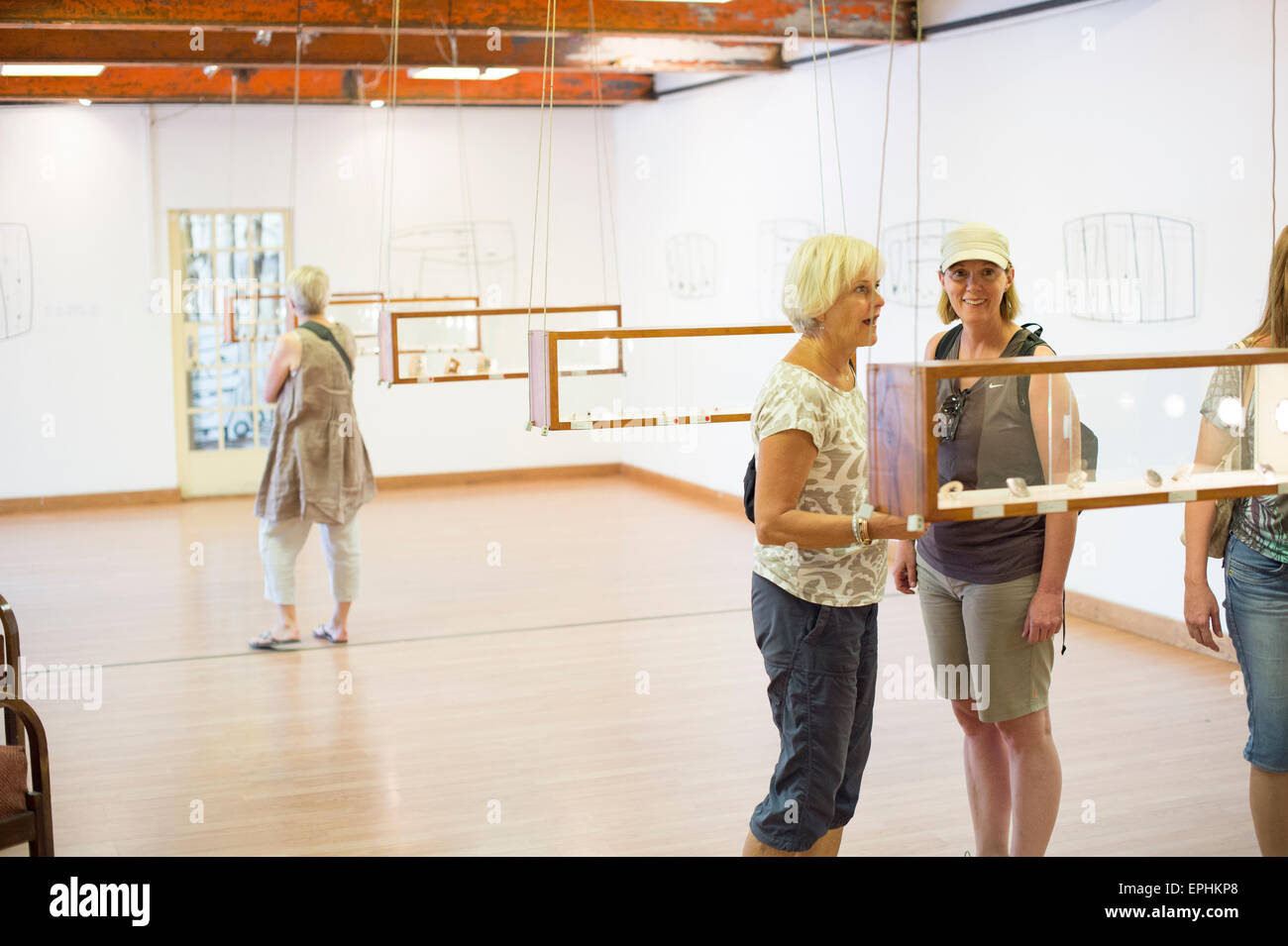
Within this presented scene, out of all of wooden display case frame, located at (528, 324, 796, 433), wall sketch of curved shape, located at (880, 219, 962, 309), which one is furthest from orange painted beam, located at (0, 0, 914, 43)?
wooden display case frame, located at (528, 324, 796, 433)

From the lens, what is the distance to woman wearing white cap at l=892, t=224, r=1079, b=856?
262 cm

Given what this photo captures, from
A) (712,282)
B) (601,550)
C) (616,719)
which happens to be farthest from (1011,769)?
(712,282)

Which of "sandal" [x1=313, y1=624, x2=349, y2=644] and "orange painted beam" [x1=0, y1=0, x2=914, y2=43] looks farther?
"orange painted beam" [x1=0, y1=0, x2=914, y2=43]

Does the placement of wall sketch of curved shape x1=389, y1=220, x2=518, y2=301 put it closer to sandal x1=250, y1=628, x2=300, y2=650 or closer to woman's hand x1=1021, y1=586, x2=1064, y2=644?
sandal x1=250, y1=628, x2=300, y2=650

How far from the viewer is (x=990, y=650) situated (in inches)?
113

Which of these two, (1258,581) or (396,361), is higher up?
(396,361)

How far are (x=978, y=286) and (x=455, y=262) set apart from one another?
8770mm

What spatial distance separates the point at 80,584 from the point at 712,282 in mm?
4834

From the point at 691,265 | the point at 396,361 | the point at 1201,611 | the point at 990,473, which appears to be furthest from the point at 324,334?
the point at 691,265

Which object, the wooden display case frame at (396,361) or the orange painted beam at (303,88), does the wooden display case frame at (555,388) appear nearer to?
the wooden display case frame at (396,361)

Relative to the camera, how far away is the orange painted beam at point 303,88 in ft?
32.0

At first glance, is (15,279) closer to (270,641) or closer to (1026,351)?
(270,641)

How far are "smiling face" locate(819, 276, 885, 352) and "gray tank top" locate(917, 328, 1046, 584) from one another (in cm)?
25

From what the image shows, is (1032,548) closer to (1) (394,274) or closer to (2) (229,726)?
(2) (229,726)
